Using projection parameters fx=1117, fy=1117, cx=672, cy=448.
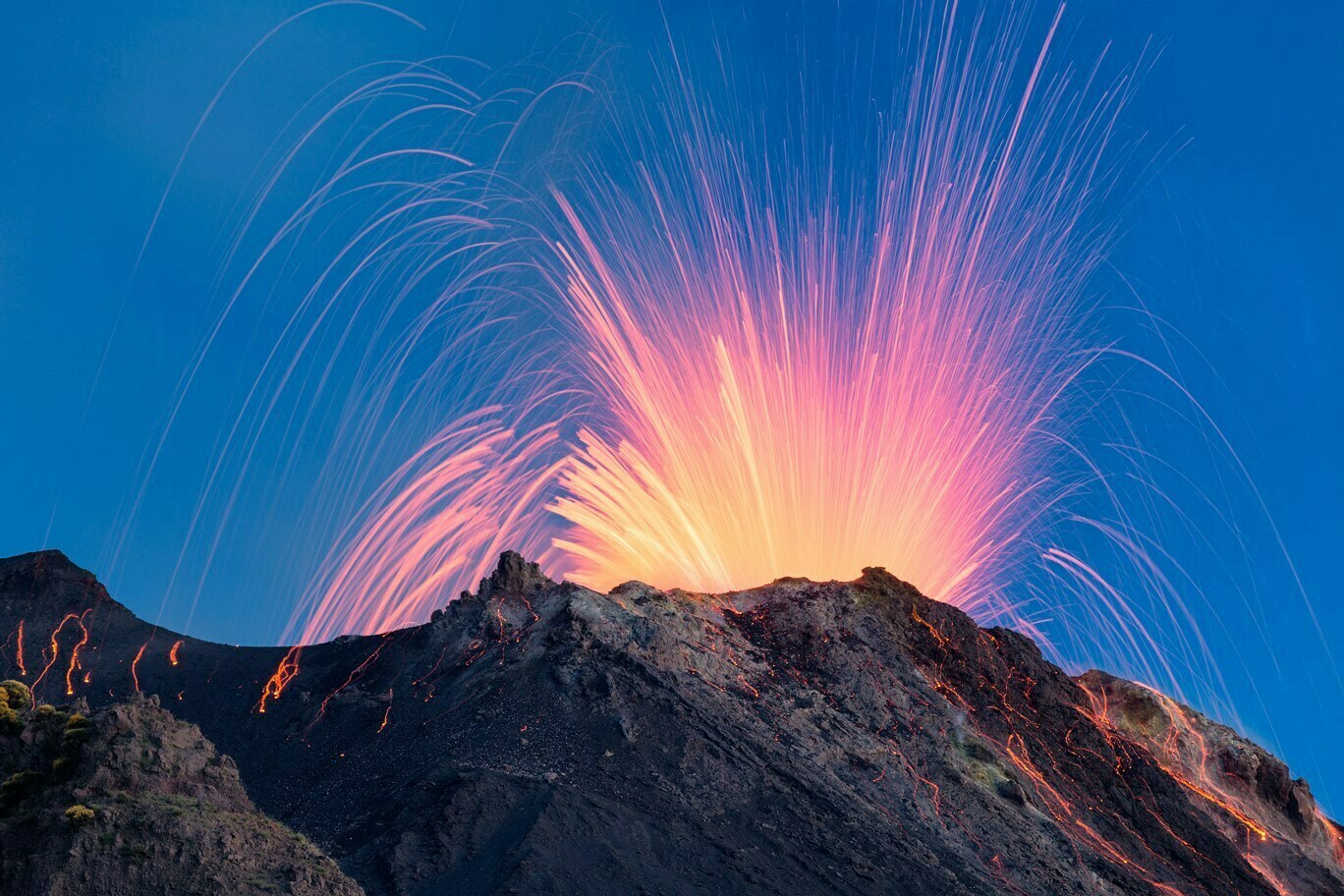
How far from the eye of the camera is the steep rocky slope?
71.2ft

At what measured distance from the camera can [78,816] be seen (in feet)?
72.7

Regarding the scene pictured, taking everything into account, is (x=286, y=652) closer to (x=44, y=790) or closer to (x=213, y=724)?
(x=213, y=724)

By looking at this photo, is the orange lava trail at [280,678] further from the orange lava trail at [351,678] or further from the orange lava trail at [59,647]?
the orange lava trail at [59,647]

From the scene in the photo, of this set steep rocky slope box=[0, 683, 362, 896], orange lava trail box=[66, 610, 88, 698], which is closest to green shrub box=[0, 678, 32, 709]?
steep rocky slope box=[0, 683, 362, 896]

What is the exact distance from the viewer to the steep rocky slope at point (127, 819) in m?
21.7

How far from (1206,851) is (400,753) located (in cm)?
3064

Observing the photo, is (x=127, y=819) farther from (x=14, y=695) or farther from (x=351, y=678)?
(x=351, y=678)

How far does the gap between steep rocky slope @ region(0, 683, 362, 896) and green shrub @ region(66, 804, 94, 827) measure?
2 centimetres

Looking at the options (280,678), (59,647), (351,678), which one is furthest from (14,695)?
(59,647)

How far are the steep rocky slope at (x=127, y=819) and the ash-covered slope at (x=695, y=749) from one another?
6082 mm

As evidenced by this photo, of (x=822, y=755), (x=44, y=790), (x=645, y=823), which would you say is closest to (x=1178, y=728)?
(x=822, y=755)

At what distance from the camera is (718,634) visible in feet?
155

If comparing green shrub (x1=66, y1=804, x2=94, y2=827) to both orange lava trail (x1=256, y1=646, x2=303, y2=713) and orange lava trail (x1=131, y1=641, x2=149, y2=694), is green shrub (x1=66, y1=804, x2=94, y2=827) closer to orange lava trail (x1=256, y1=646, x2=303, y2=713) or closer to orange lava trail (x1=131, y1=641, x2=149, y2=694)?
orange lava trail (x1=256, y1=646, x2=303, y2=713)

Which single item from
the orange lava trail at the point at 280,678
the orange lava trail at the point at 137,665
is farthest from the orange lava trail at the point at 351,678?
the orange lava trail at the point at 137,665
